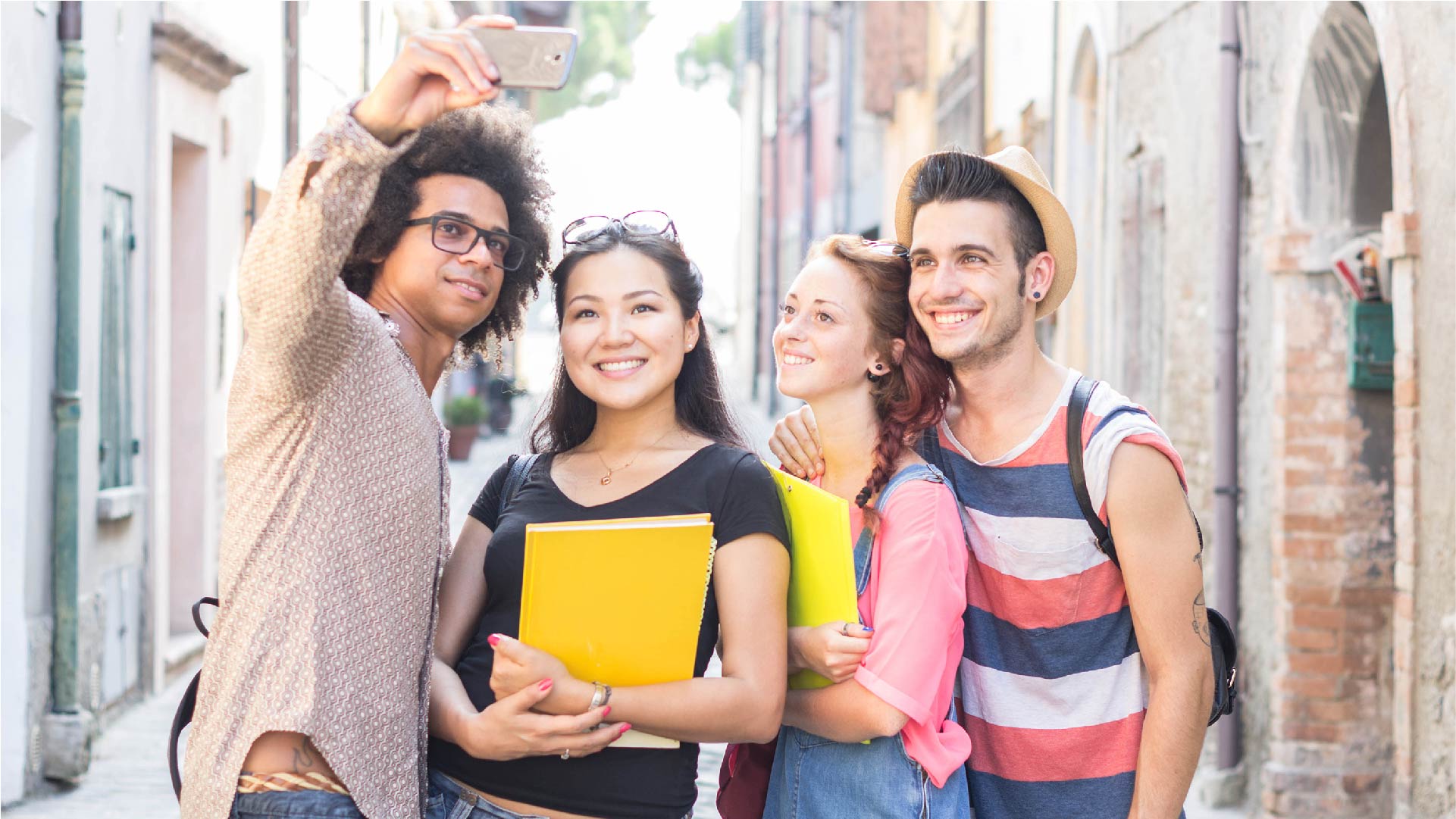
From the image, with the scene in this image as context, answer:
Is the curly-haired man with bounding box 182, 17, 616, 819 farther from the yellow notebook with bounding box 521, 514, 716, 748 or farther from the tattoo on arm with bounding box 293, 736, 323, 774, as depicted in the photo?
the yellow notebook with bounding box 521, 514, 716, 748

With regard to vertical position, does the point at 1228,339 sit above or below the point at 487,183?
below

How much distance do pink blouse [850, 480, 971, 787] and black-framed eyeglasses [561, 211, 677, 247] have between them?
26.7 inches

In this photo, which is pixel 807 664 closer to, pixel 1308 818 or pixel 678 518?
pixel 678 518

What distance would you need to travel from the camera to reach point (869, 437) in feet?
10.1

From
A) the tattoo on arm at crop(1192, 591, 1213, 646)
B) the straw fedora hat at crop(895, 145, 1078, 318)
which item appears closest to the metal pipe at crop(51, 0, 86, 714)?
Answer: the straw fedora hat at crop(895, 145, 1078, 318)

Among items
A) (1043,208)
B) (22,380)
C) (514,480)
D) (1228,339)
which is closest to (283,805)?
(514,480)

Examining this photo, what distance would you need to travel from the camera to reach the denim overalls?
2.76m

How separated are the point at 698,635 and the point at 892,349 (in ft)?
2.57

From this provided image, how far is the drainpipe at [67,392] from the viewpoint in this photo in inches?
254

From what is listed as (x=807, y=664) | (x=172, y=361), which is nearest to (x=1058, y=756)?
(x=807, y=664)

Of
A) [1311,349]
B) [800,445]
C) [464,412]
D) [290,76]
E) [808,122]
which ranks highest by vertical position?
[808,122]

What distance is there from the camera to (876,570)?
9.28 feet

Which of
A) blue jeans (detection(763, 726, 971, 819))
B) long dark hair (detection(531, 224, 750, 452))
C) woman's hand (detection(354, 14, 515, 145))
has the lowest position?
blue jeans (detection(763, 726, 971, 819))

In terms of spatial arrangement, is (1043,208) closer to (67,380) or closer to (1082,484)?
(1082,484)
